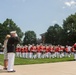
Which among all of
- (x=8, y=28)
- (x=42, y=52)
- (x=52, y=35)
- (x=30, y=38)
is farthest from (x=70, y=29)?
(x=42, y=52)

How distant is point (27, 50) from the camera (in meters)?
36.2

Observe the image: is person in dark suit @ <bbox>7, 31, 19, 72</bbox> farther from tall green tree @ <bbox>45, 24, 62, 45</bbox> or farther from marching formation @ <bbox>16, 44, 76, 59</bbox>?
tall green tree @ <bbox>45, 24, 62, 45</bbox>

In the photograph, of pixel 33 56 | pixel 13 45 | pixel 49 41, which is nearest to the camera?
pixel 13 45

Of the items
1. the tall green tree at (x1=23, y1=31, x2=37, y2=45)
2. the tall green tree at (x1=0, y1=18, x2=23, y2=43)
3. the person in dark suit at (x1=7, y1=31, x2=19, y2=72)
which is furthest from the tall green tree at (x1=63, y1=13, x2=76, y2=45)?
the person in dark suit at (x1=7, y1=31, x2=19, y2=72)

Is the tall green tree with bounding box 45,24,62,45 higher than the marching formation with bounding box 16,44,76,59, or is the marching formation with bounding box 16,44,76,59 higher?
the tall green tree with bounding box 45,24,62,45

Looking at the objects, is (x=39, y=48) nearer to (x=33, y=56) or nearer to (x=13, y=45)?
(x=33, y=56)

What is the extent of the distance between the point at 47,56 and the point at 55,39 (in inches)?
3250

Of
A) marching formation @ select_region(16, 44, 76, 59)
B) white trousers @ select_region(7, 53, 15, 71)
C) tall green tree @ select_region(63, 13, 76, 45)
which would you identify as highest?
tall green tree @ select_region(63, 13, 76, 45)

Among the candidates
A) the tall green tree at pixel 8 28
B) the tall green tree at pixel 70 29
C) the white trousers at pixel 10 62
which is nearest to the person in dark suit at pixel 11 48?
the white trousers at pixel 10 62

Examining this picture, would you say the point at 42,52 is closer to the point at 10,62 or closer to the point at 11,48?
the point at 11,48

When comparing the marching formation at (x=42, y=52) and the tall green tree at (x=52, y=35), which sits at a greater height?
the tall green tree at (x=52, y=35)

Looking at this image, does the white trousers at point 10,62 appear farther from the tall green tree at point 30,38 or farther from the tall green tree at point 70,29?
the tall green tree at point 30,38

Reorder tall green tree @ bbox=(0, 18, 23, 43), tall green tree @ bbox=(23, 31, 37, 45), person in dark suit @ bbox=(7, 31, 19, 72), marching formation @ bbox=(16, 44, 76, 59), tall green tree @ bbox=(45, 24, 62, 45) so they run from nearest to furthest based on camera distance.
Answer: person in dark suit @ bbox=(7, 31, 19, 72) → marching formation @ bbox=(16, 44, 76, 59) → tall green tree @ bbox=(0, 18, 23, 43) → tall green tree @ bbox=(45, 24, 62, 45) → tall green tree @ bbox=(23, 31, 37, 45)

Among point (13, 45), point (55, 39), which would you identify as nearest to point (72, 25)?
point (55, 39)
